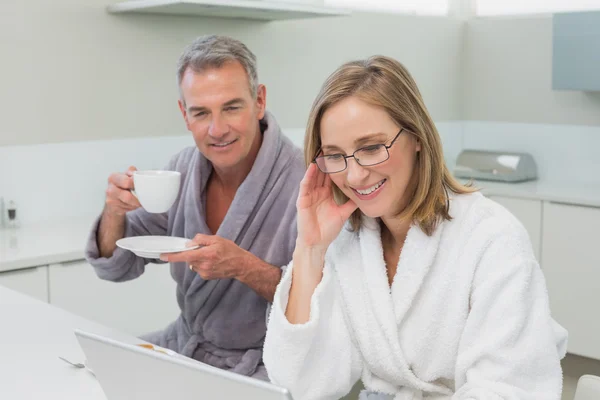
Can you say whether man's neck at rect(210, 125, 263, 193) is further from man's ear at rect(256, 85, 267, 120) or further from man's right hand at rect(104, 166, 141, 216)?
man's right hand at rect(104, 166, 141, 216)

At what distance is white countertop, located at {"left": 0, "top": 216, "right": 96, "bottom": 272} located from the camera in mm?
2537

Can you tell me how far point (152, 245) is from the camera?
175 centimetres

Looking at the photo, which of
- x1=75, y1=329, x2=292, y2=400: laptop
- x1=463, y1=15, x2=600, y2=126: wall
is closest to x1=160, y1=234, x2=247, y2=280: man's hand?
x1=75, y1=329, x2=292, y2=400: laptop

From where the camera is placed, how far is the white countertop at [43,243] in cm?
254

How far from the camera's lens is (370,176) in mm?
1472

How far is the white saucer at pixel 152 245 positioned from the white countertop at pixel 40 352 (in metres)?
0.18

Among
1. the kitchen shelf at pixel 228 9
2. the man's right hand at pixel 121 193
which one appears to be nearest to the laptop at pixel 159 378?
the man's right hand at pixel 121 193

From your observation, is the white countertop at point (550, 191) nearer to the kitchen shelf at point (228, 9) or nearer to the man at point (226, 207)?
the kitchen shelf at point (228, 9)

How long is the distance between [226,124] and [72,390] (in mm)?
793

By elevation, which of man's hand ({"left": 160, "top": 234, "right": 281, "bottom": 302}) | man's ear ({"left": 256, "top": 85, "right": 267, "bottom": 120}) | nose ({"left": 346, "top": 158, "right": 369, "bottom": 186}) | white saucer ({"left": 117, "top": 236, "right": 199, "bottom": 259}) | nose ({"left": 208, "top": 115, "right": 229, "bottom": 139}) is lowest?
man's hand ({"left": 160, "top": 234, "right": 281, "bottom": 302})

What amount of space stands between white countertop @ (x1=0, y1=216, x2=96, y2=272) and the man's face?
86 cm

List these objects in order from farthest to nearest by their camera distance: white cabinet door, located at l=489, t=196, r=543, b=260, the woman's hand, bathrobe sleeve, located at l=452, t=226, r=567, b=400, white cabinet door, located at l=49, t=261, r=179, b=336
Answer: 1. white cabinet door, located at l=489, t=196, r=543, b=260
2. white cabinet door, located at l=49, t=261, r=179, b=336
3. the woman's hand
4. bathrobe sleeve, located at l=452, t=226, r=567, b=400

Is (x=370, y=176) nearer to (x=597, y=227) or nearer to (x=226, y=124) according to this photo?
(x=226, y=124)

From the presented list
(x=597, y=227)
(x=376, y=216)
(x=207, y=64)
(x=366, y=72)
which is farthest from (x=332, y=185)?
(x=597, y=227)
